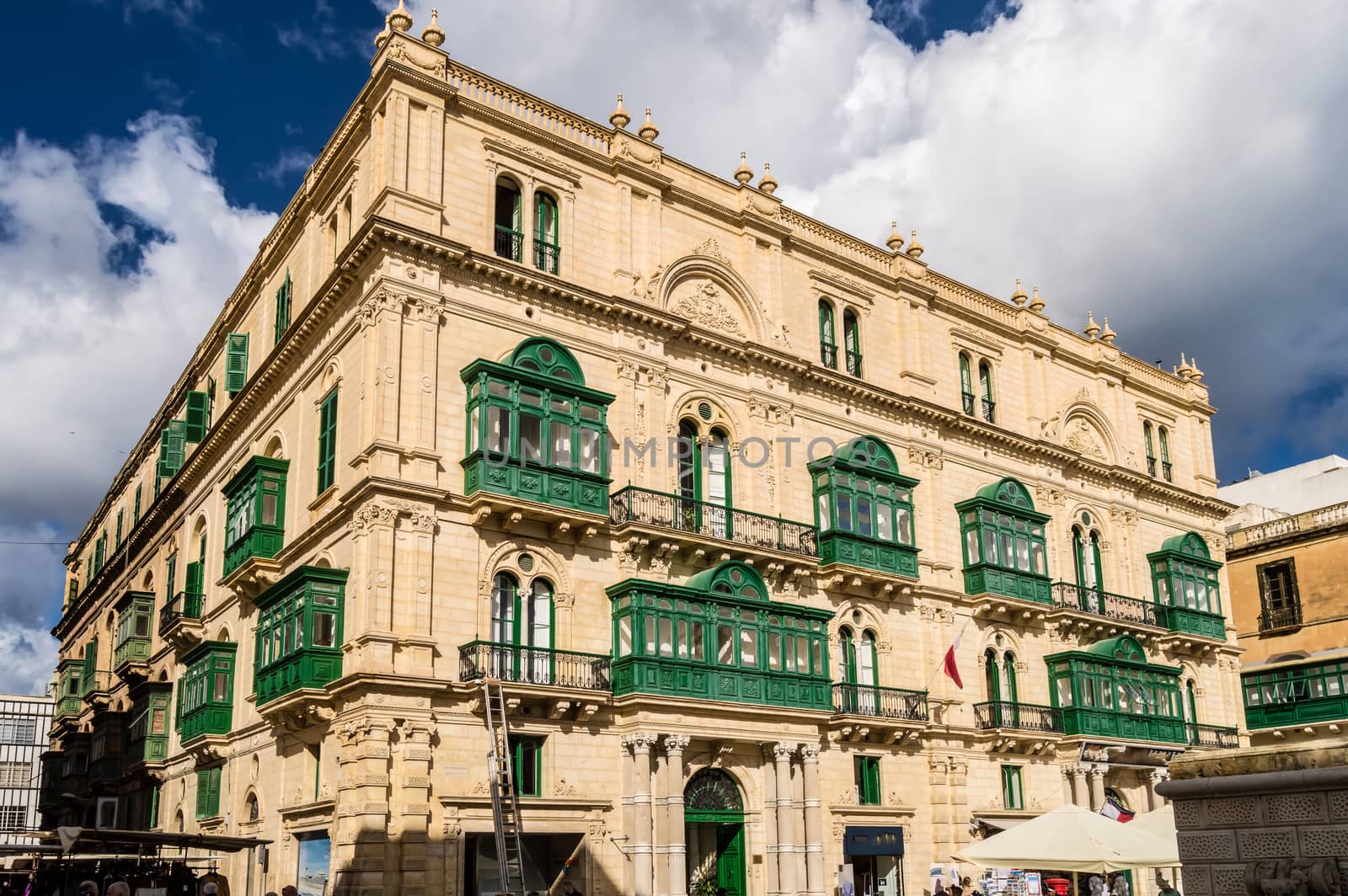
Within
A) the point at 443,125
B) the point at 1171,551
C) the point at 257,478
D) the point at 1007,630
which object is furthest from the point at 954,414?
the point at 257,478

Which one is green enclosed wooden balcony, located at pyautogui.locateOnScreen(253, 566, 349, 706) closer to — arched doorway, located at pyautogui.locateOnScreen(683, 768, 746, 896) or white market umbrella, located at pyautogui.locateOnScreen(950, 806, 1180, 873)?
arched doorway, located at pyautogui.locateOnScreen(683, 768, 746, 896)

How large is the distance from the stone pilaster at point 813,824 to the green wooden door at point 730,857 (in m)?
1.56

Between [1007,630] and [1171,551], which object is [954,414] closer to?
[1007,630]

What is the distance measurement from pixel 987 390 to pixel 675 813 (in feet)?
64.9

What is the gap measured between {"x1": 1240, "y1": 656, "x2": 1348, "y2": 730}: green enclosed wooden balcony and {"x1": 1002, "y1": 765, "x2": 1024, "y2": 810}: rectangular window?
16.1 m

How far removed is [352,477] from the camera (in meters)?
27.6

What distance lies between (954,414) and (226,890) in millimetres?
24097

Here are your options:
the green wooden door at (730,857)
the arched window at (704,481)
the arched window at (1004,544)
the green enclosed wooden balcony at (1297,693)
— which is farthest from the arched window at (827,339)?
the green enclosed wooden balcony at (1297,693)

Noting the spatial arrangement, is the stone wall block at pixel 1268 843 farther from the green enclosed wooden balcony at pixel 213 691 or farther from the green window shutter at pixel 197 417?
the green window shutter at pixel 197 417

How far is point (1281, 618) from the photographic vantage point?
170ft

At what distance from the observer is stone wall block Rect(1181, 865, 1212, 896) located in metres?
12.7

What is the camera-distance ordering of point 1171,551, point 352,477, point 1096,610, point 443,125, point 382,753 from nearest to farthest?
point 382,753, point 352,477, point 443,125, point 1096,610, point 1171,551

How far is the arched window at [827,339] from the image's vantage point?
120ft

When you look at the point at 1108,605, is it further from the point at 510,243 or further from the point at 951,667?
the point at 510,243
